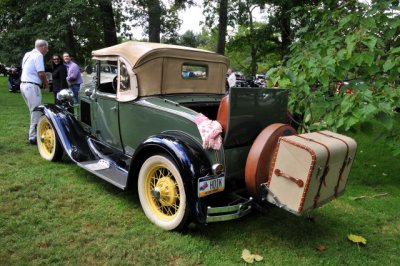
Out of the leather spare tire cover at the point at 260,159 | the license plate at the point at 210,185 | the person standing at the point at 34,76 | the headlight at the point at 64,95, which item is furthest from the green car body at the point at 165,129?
the person standing at the point at 34,76

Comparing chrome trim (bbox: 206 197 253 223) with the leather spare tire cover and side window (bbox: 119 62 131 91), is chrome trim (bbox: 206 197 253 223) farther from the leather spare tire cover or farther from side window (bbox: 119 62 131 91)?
side window (bbox: 119 62 131 91)

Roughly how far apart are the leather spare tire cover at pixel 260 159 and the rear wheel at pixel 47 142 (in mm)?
3208

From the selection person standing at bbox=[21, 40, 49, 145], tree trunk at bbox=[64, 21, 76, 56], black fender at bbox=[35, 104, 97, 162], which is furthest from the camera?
tree trunk at bbox=[64, 21, 76, 56]

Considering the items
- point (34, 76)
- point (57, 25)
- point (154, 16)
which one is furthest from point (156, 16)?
point (34, 76)

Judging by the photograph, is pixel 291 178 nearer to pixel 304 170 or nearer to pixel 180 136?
pixel 304 170

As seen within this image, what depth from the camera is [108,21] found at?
14.3m

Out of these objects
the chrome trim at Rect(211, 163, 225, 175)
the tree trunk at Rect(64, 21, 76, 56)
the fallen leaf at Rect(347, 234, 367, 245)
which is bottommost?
the fallen leaf at Rect(347, 234, 367, 245)

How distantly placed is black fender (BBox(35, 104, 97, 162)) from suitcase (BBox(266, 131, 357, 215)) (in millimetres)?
2743

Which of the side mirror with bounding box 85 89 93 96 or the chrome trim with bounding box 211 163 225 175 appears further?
the side mirror with bounding box 85 89 93 96

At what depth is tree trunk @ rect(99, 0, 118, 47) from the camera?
13.7 m

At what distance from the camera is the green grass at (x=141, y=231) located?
296 centimetres

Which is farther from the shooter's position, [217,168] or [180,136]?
[180,136]

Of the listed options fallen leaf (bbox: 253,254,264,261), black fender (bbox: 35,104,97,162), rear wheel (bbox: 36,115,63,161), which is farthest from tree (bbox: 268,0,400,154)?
rear wheel (bbox: 36,115,63,161)

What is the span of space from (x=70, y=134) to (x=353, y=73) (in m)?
4.09
